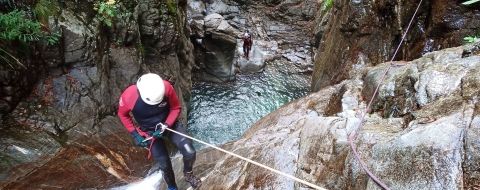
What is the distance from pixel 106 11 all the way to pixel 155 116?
23.2 ft

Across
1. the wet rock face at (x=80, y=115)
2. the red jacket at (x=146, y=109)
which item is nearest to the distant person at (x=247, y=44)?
the wet rock face at (x=80, y=115)

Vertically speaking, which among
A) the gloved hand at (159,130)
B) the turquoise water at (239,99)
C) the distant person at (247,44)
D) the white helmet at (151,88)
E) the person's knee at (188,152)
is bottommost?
the turquoise water at (239,99)

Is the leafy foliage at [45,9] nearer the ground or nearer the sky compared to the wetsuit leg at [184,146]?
nearer the sky

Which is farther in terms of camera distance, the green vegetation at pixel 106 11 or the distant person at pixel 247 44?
the distant person at pixel 247 44

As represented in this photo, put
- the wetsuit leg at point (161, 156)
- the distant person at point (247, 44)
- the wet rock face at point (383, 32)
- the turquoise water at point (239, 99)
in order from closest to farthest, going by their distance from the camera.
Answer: the wetsuit leg at point (161, 156), the wet rock face at point (383, 32), the turquoise water at point (239, 99), the distant person at point (247, 44)

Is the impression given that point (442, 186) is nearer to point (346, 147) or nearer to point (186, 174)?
point (346, 147)

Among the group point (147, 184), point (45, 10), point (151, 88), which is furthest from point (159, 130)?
point (45, 10)

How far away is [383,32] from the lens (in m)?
10.2

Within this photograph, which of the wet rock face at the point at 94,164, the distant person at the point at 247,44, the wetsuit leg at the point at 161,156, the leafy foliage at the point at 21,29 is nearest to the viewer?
the wetsuit leg at the point at 161,156

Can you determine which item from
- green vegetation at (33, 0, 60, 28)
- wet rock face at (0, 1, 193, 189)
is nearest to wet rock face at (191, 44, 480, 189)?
wet rock face at (0, 1, 193, 189)

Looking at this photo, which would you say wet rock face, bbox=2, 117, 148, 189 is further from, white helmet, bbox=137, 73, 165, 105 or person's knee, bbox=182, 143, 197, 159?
white helmet, bbox=137, 73, 165, 105

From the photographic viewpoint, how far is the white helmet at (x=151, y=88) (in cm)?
534

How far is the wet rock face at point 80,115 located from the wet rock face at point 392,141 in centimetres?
385

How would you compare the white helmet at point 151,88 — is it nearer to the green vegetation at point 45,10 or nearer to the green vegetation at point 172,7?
the green vegetation at point 45,10
